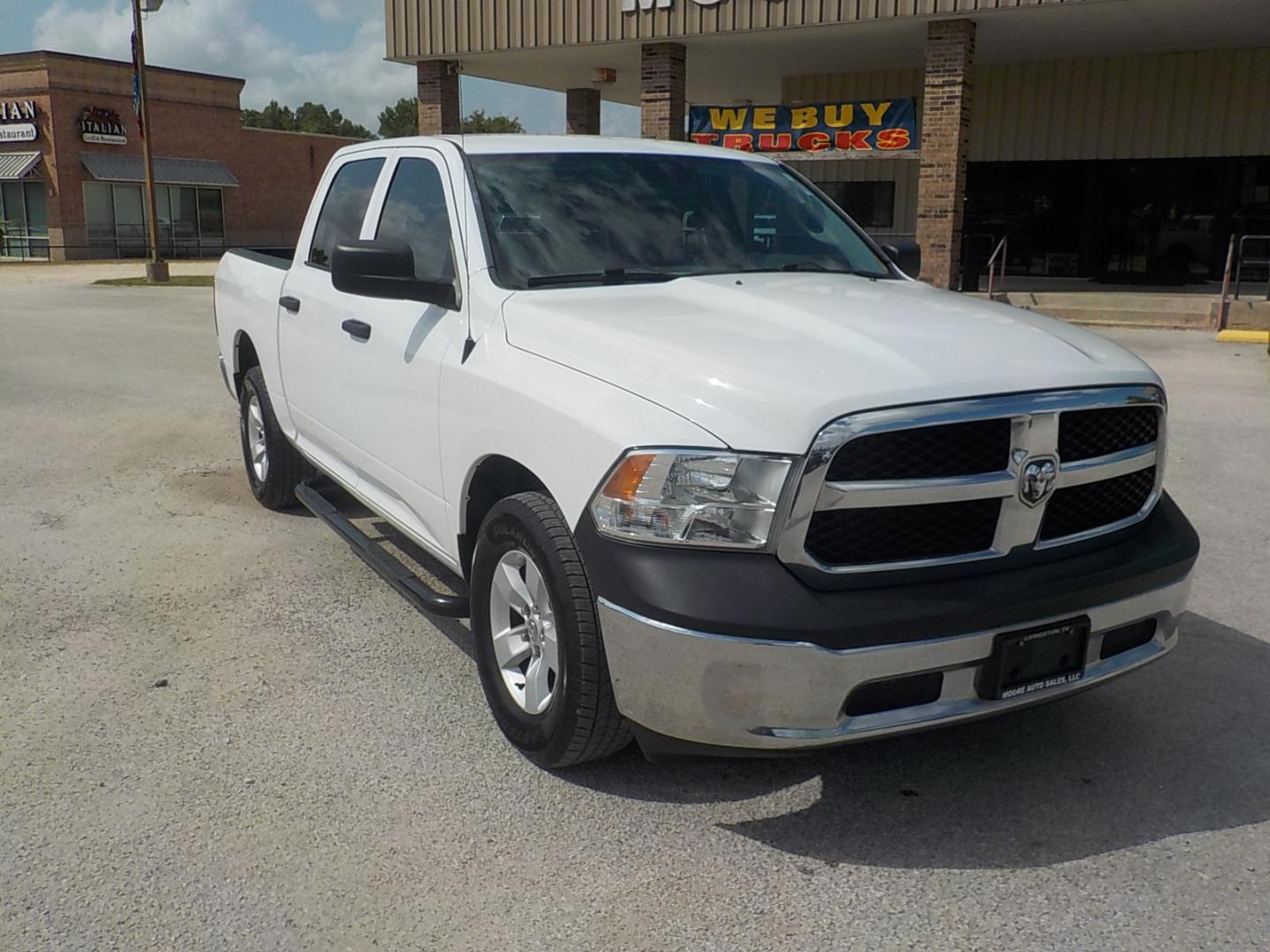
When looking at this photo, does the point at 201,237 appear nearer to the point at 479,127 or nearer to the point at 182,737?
the point at 182,737

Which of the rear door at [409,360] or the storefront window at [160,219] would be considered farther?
the storefront window at [160,219]

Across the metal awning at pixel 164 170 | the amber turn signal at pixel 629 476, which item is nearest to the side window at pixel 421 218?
the amber turn signal at pixel 629 476

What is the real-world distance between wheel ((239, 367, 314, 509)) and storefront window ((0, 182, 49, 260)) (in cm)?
3898

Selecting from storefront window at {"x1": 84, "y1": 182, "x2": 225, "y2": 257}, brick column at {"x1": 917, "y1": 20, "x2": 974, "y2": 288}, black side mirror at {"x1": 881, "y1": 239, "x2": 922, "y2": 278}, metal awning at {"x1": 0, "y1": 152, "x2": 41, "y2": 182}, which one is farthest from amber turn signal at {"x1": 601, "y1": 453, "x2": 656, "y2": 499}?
metal awning at {"x1": 0, "y1": 152, "x2": 41, "y2": 182}

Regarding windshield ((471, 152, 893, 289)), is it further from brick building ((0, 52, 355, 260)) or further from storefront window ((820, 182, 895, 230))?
brick building ((0, 52, 355, 260))

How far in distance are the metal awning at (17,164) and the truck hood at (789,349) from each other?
42.2 meters

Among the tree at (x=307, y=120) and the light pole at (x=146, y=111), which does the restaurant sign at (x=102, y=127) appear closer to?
the light pole at (x=146, y=111)

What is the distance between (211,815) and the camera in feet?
11.0

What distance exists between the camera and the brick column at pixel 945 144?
17.6 meters

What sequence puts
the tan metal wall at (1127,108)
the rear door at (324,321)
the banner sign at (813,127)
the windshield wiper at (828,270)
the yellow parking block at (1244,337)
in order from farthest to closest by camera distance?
1. the tan metal wall at (1127,108)
2. the banner sign at (813,127)
3. the yellow parking block at (1244,337)
4. the rear door at (324,321)
5. the windshield wiper at (828,270)

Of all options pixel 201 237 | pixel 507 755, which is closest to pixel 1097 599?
pixel 507 755

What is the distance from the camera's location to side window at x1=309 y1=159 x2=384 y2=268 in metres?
5.20

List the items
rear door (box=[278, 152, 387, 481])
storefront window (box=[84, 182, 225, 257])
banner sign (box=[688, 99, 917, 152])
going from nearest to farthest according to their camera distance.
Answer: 1. rear door (box=[278, 152, 387, 481])
2. banner sign (box=[688, 99, 917, 152])
3. storefront window (box=[84, 182, 225, 257])

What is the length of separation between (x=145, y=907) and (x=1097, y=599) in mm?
2552
